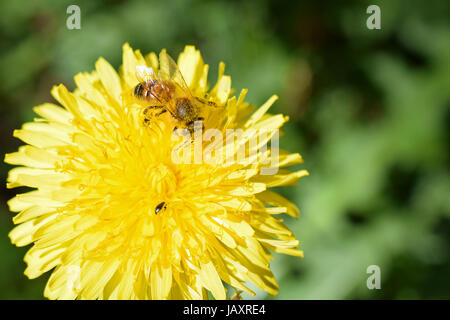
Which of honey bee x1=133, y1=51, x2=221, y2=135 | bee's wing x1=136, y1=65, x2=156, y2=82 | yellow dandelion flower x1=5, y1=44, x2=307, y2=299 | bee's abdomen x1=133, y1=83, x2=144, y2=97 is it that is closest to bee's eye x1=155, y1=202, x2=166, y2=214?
yellow dandelion flower x1=5, y1=44, x2=307, y2=299

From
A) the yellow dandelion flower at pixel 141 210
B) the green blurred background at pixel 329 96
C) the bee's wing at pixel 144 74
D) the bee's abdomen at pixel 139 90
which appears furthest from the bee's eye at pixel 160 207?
the green blurred background at pixel 329 96

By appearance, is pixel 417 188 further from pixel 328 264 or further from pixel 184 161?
pixel 184 161

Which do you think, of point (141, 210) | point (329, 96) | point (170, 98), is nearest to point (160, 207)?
point (141, 210)

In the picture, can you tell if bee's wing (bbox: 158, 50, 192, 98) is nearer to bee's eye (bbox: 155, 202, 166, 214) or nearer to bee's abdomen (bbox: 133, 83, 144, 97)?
bee's abdomen (bbox: 133, 83, 144, 97)

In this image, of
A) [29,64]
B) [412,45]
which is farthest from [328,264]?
[29,64]

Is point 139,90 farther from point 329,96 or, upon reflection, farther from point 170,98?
point 329,96
